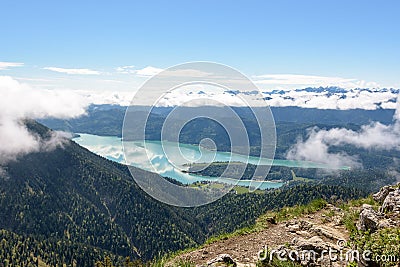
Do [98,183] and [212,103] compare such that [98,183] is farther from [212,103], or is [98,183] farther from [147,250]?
[212,103]

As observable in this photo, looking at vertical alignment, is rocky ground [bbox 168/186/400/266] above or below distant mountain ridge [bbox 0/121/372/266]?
A: above

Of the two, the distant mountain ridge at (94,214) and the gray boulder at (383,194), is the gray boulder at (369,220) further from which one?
the distant mountain ridge at (94,214)

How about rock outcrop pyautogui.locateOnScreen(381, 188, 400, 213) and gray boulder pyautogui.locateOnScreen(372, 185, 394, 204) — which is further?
gray boulder pyautogui.locateOnScreen(372, 185, 394, 204)

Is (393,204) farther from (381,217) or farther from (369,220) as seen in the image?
(369,220)

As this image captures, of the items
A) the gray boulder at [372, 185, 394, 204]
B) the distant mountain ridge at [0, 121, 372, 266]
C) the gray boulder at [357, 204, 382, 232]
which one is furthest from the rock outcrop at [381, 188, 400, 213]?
the distant mountain ridge at [0, 121, 372, 266]

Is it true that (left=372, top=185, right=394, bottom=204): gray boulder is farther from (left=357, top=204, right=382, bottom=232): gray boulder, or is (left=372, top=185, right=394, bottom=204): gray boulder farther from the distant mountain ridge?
the distant mountain ridge

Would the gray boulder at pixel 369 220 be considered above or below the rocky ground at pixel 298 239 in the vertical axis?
above

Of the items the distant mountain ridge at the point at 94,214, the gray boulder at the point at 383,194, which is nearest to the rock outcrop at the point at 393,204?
the gray boulder at the point at 383,194

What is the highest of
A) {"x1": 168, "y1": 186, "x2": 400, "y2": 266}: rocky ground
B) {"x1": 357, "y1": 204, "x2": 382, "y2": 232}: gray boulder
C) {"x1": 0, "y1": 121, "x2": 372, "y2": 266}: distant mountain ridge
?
{"x1": 357, "y1": 204, "x2": 382, "y2": 232}: gray boulder


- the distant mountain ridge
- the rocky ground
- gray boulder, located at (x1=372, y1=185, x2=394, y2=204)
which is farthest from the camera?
the distant mountain ridge
